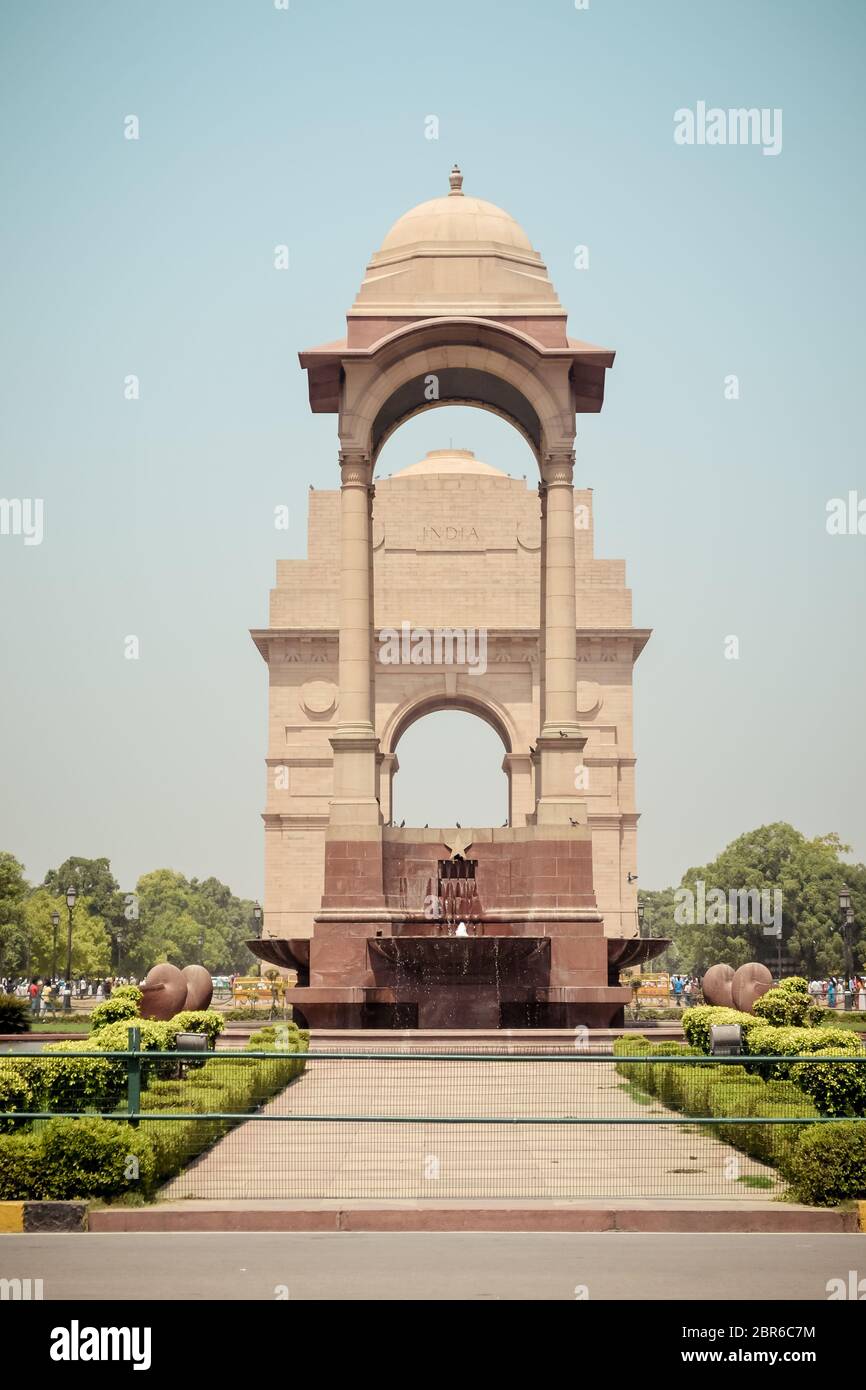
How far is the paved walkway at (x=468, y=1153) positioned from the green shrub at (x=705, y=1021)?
509cm

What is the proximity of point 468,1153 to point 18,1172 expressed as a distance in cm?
453

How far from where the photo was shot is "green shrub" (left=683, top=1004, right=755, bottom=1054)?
2284 cm

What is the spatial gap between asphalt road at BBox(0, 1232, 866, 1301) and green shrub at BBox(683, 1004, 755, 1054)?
9818mm

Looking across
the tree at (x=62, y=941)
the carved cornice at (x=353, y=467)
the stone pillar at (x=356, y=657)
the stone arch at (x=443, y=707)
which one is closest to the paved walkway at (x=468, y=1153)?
the stone pillar at (x=356, y=657)

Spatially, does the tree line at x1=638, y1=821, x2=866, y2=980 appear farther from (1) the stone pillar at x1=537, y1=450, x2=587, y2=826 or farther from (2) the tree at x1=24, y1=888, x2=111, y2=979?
(1) the stone pillar at x1=537, y1=450, x2=587, y2=826

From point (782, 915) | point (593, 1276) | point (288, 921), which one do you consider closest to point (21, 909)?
point (288, 921)

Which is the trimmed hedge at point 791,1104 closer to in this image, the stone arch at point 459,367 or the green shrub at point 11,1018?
the stone arch at point 459,367

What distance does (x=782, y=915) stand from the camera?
4274 inches

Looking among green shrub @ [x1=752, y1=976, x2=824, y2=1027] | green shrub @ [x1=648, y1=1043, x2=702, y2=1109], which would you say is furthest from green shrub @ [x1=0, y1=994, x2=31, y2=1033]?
green shrub @ [x1=648, y1=1043, x2=702, y2=1109]

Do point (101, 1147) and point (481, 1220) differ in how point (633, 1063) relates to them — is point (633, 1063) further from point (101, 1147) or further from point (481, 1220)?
point (101, 1147)

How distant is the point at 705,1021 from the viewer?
24750 mm

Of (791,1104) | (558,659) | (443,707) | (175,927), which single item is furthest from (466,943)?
(175,927)

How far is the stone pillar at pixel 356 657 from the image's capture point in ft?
113
